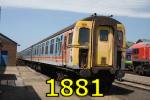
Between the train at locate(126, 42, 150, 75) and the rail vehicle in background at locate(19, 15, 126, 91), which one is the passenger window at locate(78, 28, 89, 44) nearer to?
the rail vehicle in background at locate(19, 15, 126, 91)

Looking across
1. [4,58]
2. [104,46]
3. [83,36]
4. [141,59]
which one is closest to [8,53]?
[4,58]

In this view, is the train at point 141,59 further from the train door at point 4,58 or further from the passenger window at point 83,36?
the train door at point 4,58

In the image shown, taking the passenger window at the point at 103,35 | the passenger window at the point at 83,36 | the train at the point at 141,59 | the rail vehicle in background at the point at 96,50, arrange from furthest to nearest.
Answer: the train at the point at 141,59, the passenger window at the point at 103,35, the passenger window at the point at 83,36, the rail vehicle in background at the point at 96,50

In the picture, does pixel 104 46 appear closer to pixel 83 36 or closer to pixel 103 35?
pixel 103 35

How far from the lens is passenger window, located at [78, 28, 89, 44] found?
17.6m

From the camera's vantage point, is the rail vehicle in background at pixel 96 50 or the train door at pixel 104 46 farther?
the train door at pixel 104 46

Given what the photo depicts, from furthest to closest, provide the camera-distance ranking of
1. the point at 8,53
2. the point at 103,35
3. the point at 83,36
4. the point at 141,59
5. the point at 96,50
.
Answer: the point at 8,53, the point at 141,59, the point at 103,35, the point at 83,36, the point at 96,50

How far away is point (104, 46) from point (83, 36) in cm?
110

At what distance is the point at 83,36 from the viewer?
17734 millimetres

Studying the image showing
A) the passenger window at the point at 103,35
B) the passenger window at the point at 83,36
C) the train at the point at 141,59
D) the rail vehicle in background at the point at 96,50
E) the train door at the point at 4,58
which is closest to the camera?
the rail vehicle in background at the point at 96,50

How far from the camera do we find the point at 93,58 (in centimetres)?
1744

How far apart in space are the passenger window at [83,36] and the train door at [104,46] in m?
0.47

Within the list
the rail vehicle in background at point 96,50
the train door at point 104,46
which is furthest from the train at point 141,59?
the train door at point 104,46

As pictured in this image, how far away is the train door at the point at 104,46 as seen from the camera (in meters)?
17.7
